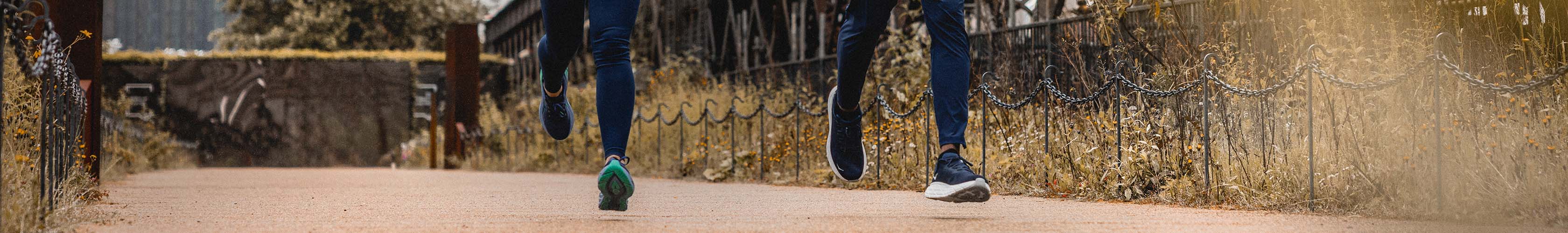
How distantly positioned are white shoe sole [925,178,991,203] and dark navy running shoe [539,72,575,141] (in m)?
1.53

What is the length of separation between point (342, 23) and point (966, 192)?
35.7m

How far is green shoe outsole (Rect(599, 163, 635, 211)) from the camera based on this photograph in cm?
429

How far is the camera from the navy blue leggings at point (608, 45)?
14.3ft

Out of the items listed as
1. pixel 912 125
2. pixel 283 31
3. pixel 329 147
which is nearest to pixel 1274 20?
pixel 912 125

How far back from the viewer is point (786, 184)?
917cm

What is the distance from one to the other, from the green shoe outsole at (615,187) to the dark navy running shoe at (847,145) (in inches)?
30.3

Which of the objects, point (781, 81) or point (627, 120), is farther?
point (781, 81)

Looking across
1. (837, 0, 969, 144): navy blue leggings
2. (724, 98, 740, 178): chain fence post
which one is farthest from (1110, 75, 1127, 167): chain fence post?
(724, 98, 740, 178): chain fence post

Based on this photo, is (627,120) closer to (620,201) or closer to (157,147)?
(620,201)

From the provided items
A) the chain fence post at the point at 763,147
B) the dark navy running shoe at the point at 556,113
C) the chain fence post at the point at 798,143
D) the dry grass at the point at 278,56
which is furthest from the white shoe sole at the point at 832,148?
the dry grass at the point at 278,56

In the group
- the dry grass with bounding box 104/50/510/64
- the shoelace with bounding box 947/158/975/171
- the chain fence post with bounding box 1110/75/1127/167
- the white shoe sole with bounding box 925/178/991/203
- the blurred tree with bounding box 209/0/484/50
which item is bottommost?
the white shoe sole with bounding box 925/178/991/203

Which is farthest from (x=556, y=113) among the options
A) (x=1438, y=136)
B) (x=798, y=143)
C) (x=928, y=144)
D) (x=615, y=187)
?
(x=798, y=143)

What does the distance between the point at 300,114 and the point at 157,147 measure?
594cm

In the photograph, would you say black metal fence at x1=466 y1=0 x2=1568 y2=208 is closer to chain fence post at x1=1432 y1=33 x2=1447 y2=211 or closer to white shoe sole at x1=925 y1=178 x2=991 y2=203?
chain fence post at x1=1432 y1=33 x2=1447 y2=211
